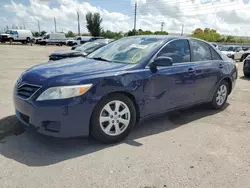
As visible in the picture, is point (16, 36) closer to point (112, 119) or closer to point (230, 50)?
point (230, 50)

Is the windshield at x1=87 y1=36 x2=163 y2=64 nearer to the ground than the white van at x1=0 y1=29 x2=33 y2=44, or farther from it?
farther from it

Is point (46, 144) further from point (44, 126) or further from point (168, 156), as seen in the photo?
point (168, 156)

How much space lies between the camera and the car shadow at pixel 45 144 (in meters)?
3.23

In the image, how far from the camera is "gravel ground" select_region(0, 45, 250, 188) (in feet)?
9.18

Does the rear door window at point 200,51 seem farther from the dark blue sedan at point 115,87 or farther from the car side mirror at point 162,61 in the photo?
the car side mirror at point 162,61

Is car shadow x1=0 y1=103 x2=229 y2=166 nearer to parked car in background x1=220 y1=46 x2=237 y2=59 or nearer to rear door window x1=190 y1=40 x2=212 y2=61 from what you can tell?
rear door window x1=190 y1=40 x2=212 y2=61

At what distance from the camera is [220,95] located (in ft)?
18.2

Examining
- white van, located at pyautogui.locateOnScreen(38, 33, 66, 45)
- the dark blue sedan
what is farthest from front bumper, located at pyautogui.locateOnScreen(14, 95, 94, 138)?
white van, located at pyautogui.locateOnScreen(38, 33, 66, 45)

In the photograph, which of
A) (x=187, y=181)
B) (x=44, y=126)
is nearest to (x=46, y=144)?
(x=44, y=126)

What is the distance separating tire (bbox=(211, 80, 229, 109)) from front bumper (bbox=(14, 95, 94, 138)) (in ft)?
10.1

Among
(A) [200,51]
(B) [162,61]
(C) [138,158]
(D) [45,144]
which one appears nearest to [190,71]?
(A) [200,51]

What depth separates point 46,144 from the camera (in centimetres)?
359

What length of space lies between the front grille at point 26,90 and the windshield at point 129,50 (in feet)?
4.42

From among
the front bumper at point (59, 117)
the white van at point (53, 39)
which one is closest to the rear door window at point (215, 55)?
the front bumper at point (59, 117)
